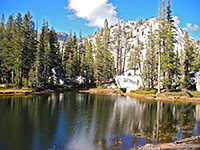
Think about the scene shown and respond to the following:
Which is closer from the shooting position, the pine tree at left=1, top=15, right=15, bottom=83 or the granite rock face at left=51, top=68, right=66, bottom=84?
the pine tree at left=1, top=15, right=15, bottom=83

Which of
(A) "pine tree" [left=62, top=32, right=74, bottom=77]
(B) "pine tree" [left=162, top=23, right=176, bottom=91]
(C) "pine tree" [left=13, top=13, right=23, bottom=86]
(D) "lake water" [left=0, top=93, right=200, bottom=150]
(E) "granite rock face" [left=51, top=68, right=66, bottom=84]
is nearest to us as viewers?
(D) "lake water" [left=0, top=93, right=200, bottom=150]

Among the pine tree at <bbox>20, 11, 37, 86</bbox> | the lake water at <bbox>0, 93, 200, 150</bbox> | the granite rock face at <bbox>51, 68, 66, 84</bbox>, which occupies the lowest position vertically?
the lake water at <bbox>0, 93, 200, 150</bbox>

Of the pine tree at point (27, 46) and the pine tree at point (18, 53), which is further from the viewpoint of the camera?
the pine tree at point (27, 46)

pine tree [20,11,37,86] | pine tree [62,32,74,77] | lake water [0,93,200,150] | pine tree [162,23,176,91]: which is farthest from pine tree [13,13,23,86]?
pine tree [162,23,176,91]

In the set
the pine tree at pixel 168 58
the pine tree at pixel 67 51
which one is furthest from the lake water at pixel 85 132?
the pine tree at pixel 67 51

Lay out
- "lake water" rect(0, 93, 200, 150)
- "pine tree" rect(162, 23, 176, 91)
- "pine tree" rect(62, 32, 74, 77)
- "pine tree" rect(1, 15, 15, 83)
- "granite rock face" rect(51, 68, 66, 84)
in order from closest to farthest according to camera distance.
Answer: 1. "lake water" rect(0, 93, 200, 150)
2. "pine tree" rect(162, 23, 176, 91)
3. "pine tree" rect(1, 15, 15, 83)
4. "granite rock face" rect(51, 68, 66, 84)
5. "pine tree" rect(62, 32, 74, 77)

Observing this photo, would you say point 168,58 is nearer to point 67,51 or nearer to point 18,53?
point 18,53

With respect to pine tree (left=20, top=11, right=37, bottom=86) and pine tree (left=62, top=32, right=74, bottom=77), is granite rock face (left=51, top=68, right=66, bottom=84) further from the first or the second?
pine tree (left=20, top=11, right=37, bottom=86)

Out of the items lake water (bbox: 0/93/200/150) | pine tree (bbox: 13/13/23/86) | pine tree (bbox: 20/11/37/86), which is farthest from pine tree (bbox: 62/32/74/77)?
lake water (bbox: 0/93/200/150)

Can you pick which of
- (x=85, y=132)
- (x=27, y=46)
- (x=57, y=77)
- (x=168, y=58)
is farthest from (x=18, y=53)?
(x=168, y=58)

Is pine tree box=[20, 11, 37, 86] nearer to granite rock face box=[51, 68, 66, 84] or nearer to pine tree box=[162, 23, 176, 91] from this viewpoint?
granite rock face box=[51, 68, 66, 84]

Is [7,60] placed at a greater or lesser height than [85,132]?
greater

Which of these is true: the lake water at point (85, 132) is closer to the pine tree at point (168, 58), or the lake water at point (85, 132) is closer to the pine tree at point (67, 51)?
the pine tree at point (168, 58)

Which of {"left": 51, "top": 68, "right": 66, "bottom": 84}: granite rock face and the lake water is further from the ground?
{"left": 51, "top": 68, "right": 66, "bottom": 84}: granite rock face
